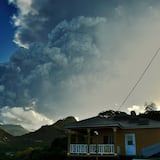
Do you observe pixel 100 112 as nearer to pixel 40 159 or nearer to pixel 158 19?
pixel 40 159

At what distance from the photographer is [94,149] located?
2678cm

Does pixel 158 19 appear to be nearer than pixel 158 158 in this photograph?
No

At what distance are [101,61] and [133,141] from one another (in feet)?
30.5

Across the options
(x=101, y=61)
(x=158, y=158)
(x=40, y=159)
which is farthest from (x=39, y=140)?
(x=158, y=158)

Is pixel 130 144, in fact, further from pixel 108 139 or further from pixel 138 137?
pixel 108 139

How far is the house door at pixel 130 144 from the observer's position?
27188 mm

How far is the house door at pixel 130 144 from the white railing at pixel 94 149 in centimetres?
208

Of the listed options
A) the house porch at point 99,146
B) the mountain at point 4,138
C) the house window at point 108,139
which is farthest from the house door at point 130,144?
the mountain at point 4,138

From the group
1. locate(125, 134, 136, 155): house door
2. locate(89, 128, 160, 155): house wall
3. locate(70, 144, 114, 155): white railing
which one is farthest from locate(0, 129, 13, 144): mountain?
locate(125, 134, 136, 155): house door

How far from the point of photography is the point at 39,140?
68500mm

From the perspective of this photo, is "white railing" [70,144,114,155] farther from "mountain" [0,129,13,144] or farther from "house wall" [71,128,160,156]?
"mountain" [0,129,13,144]

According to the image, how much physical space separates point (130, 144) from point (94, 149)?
140 inches

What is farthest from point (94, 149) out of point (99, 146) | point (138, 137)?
point (138, 137)

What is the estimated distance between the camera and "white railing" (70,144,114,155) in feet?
86.2
